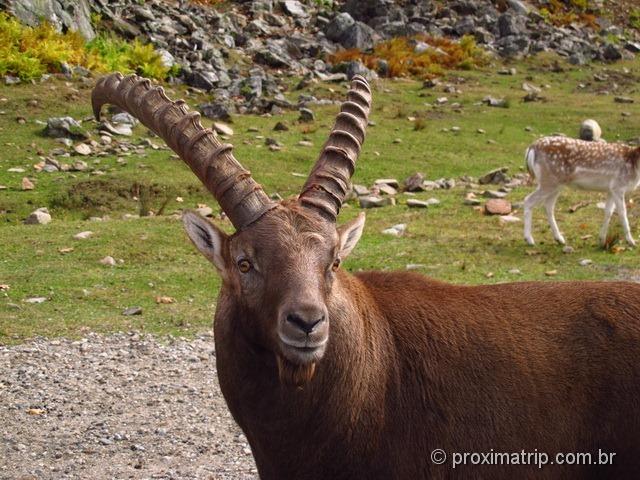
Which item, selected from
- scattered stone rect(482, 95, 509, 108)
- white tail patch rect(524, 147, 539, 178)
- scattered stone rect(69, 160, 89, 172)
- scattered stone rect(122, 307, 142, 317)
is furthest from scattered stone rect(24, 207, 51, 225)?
scattered stone rect(482, 95, 509, 108)

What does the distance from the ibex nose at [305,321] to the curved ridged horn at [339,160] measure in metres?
0.93

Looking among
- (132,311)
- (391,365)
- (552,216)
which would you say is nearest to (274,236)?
(391,365)

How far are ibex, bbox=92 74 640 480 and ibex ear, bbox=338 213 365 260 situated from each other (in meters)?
0.13

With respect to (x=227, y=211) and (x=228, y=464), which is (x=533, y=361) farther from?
(x=228, y=464)

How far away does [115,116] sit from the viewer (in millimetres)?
23266

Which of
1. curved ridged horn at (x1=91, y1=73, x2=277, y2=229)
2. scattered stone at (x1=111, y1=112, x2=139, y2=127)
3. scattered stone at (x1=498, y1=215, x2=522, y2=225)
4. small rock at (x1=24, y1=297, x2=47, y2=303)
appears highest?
curved ridged horn at (x1=91, y1=73, x2=277, y2=229)

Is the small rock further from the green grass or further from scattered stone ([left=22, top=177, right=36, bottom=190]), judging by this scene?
scattered stone ([left=22, top=177, right=36, bottom=190])

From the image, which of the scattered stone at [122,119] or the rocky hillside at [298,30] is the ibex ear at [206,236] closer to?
the scattered stone at [122,119]

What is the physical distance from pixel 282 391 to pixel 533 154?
12114 mm

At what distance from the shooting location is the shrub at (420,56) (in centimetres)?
3366

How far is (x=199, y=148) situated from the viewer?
6234mm

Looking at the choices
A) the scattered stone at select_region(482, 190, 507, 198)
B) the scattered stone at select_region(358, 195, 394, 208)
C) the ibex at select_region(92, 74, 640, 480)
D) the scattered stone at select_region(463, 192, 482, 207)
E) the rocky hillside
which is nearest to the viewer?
the ibex at select_region(92, 74, 640, 480)

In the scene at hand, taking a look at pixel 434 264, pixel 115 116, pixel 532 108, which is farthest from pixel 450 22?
pixel 434 264

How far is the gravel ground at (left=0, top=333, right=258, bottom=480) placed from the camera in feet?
27.3
